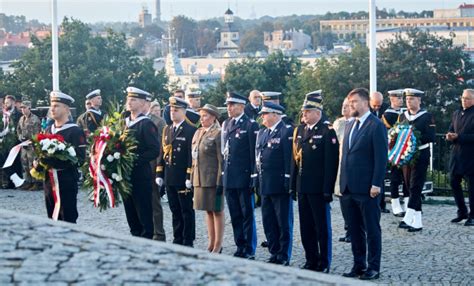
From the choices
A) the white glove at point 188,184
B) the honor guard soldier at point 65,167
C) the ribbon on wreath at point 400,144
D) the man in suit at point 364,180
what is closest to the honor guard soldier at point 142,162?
the white glove at point 188,184

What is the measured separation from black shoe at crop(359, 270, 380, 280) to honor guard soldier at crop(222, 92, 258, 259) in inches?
69.7

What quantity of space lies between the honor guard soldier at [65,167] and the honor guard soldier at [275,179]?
2.04 meters

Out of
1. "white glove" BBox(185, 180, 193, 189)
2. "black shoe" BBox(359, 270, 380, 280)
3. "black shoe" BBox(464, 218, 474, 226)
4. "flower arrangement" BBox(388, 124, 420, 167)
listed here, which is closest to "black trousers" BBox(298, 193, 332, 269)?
"black shoe" BBox(359, 270, 380, 280)

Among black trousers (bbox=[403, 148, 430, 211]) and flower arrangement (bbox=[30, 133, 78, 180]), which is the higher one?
flower arrangement (bbox=[30, 133, 78, 180])

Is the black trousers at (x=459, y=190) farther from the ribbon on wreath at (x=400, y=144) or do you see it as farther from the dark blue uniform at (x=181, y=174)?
the dark blue uniform at (x=181, y=174)

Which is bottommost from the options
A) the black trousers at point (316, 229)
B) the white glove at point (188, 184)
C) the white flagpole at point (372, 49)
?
the black trousers at point (316, 229)

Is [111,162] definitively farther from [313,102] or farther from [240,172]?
[313,102]

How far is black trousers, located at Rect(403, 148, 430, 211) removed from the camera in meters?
14.9

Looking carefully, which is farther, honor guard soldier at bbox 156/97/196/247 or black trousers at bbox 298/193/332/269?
honor guard soldier at bbox 156/97/196/247

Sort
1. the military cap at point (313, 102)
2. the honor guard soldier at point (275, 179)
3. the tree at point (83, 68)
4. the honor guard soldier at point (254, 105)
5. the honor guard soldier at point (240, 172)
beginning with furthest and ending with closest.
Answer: the tree at point (83, 68) → the honor guard soldier at point (254, 105) → the honor guard soldier at point (240, 172) → the honor guard soldier at point (275, 179) → the military cap at point (313, 102)

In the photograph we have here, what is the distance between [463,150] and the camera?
15469mm

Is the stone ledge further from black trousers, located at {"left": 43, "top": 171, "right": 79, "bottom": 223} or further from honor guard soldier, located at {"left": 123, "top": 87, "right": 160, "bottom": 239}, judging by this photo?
honor guard soldier, located at {"left": 123, "top": 87, "right": 160, "bottom": 239}

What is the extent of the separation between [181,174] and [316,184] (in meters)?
2.05

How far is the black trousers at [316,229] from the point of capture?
12055 millimetres
